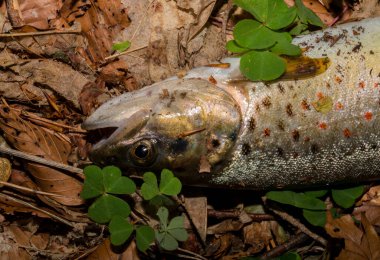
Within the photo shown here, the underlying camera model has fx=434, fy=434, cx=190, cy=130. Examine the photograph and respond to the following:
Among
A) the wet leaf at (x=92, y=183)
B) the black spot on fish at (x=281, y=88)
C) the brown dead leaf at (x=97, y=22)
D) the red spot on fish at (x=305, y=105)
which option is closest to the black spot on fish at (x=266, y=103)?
the black spot on fish at (x=281, y=88)

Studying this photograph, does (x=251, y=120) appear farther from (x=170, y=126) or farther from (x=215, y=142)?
(x=170, y=126)

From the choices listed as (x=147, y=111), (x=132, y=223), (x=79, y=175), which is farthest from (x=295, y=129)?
(x=79, y=175)

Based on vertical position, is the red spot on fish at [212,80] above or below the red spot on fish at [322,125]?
above

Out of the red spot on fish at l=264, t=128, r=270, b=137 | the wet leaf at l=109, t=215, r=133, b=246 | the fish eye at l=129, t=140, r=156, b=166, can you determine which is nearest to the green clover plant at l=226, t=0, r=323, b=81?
the red spot on fish at l=264, t=128, r=270, b=137

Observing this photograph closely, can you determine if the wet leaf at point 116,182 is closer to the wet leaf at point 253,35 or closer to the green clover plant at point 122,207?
the green clover plant at point 122,207

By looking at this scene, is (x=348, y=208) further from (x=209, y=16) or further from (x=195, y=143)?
(x=209, y=16)

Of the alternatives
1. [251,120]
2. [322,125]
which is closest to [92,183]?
[251,120]

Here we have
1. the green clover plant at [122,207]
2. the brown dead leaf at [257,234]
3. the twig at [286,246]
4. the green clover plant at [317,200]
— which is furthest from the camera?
the brown dead leaf at [257,234]
